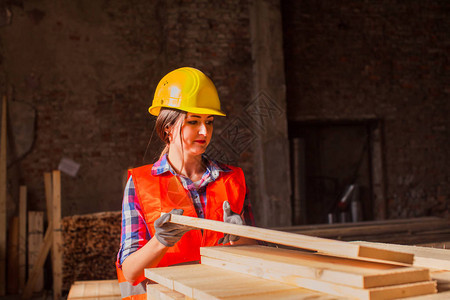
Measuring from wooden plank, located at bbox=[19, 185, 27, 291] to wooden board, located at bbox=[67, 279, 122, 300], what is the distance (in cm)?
237

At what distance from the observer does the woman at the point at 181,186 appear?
185 cm

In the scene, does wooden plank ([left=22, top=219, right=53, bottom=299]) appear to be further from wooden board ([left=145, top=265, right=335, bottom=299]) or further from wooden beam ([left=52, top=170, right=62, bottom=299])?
wooden board ([left=145, top=265, right=335, bottom=299])

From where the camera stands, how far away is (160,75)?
20.9 ft

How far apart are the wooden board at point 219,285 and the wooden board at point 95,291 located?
6.87ft

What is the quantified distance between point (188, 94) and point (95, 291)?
2.11 meters

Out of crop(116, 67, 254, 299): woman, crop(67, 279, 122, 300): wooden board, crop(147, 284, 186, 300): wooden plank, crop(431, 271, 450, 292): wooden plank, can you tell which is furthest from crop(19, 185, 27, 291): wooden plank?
crop(431, 271, 450, 292): wooden plank

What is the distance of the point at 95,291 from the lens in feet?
11.4

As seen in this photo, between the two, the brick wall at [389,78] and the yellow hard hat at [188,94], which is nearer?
the yellow hard hat at [188,94]

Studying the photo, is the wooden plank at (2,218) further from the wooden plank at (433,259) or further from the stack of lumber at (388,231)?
the wooden plank at (433,259)

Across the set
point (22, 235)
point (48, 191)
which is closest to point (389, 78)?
point (48, 191)

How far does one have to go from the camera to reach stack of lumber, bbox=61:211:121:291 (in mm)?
4953

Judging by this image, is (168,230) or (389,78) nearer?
(168,230)

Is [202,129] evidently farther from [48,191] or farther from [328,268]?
[48,191]

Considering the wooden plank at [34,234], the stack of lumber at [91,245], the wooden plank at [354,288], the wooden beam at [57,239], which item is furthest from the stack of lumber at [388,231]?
the wooden plank at [34,234]
